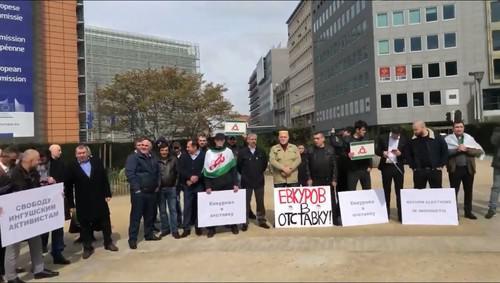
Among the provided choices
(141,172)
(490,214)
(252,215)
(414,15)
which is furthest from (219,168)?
(414,15)

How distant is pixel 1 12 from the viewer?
2425cm

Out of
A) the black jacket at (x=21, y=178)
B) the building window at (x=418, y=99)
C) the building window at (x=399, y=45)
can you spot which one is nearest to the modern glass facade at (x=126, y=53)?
the building window at (x=399, y=45)

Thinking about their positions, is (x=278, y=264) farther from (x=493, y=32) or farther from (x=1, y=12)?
(x=493, y=32)

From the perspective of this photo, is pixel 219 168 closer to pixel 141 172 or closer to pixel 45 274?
pixel 141 172

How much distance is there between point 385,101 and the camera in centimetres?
6869

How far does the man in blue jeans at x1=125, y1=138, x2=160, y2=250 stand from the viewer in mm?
9375

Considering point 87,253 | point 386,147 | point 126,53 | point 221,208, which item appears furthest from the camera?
point 126,53

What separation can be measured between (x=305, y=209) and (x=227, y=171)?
65.7 inches

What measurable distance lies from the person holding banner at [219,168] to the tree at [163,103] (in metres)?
30.1

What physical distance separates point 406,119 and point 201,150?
60.2 meters

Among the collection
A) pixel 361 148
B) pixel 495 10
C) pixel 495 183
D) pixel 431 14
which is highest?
Result: pixel 431 14

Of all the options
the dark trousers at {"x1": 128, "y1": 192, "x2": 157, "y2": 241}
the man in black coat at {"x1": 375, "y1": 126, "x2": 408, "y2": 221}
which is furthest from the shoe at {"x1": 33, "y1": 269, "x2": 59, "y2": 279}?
the man in black coat at {"x1": 375, "y1": 126, "x2": 408, "y2": 221}

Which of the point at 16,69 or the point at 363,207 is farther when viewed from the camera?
the point at 16,69

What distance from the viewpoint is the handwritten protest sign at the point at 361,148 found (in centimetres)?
1044
